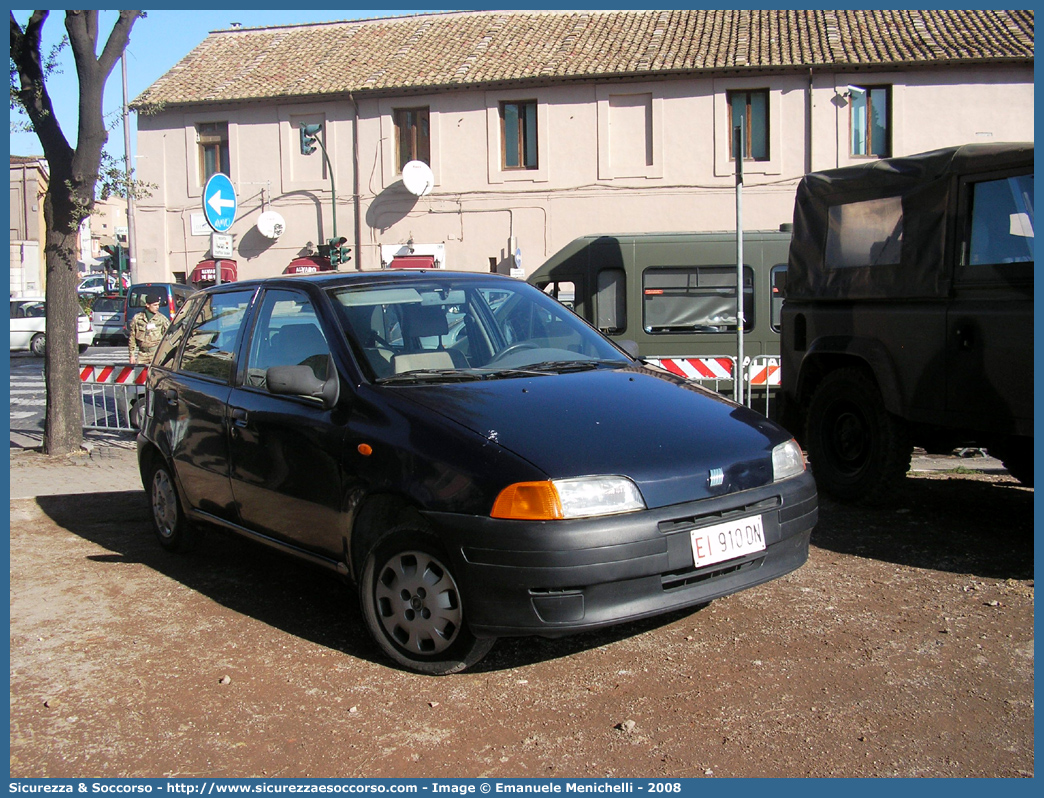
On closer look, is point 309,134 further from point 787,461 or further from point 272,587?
point 787,461

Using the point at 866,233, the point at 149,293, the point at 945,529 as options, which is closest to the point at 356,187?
the point at 149,293

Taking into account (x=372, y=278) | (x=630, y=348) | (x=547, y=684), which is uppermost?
(x=372, y=278)

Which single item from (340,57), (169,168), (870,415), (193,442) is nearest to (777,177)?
(340,57)

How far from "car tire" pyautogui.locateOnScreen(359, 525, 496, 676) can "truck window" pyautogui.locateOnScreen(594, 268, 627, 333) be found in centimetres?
953

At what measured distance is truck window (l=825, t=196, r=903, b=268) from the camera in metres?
6.50

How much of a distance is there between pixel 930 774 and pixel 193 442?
404cm

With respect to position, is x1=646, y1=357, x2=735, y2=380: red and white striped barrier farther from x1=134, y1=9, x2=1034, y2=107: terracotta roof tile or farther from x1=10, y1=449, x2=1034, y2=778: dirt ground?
x1=134, y1=9, x2=1034, y2=107: terracotta roof tile

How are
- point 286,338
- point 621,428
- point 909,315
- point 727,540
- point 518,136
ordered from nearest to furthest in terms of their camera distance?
point 727,540 < point 621,428 < point 286,338 < point 909,315 < point 518,136

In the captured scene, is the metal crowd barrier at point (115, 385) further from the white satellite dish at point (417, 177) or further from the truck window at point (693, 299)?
the white satellite dish at point (417, 177)

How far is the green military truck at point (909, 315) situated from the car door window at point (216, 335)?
13.2 ft

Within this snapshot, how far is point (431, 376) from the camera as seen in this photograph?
4.43m

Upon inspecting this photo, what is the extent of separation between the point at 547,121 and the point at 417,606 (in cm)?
2366

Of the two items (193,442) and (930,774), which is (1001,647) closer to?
(930,774)

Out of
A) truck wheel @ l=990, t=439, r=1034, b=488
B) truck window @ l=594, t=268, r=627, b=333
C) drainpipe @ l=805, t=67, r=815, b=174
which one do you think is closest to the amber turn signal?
truck wheel @ l=990, t=439, r=1034, b=488
